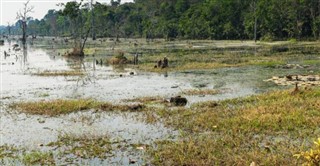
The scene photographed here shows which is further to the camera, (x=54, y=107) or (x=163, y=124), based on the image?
(x=54, y=107)

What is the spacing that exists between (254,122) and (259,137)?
1596mm

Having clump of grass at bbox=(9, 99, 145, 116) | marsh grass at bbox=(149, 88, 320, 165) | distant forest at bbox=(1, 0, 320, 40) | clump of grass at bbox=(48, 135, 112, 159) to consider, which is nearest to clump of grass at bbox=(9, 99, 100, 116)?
clump of grass at bbox=(9, 99, 145, 116)

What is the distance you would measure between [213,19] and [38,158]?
99.7 metres

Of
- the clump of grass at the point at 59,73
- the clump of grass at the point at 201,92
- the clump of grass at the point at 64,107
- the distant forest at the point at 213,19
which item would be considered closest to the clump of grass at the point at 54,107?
the clump of grass at the point at 64,107

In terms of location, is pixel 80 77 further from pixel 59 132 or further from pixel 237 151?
pixel 237 151

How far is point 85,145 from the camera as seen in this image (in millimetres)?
13625

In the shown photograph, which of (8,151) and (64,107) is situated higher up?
(64,107)

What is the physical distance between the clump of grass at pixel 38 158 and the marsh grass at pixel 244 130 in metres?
3.03

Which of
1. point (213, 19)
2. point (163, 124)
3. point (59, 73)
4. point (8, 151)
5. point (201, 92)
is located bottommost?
point (8, 151)

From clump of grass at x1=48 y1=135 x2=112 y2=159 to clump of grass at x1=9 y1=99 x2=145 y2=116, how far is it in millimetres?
4900

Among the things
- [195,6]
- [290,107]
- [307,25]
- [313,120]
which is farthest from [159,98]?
[195,6]

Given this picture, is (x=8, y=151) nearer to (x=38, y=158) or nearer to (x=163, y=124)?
(x=38, y=158)

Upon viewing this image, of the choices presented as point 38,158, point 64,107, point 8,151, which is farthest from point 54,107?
point 38,158

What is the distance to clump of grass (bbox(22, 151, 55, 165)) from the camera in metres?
12.0
